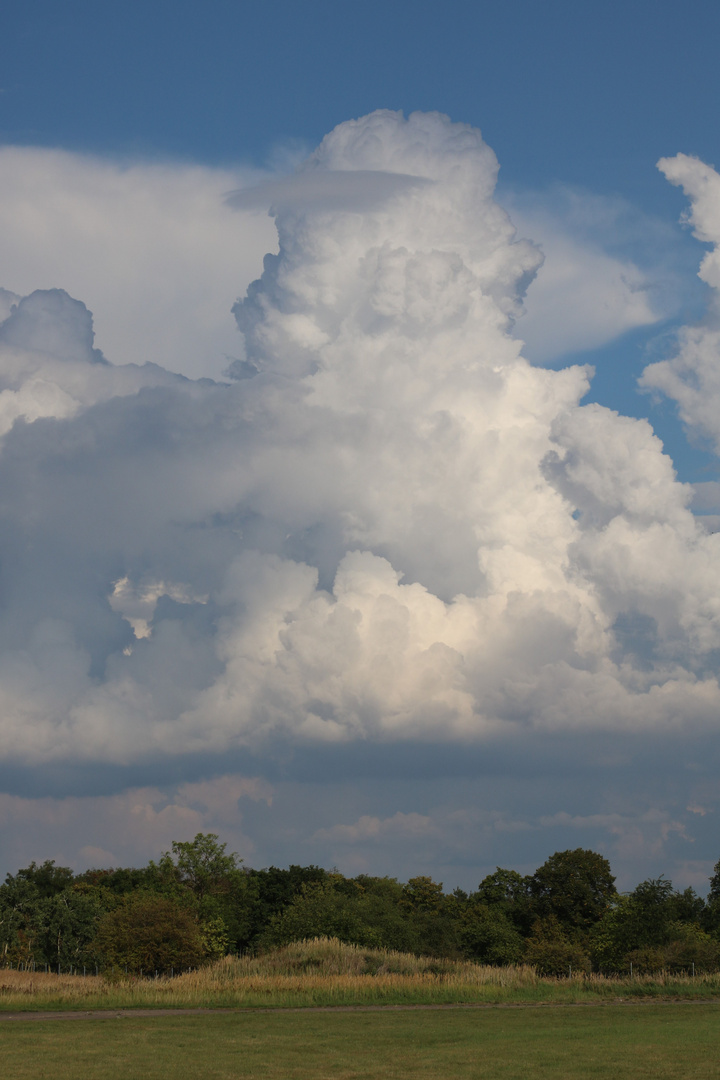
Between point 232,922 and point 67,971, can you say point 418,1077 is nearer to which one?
point 67,971

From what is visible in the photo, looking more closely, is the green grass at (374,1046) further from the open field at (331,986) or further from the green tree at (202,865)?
the green tree at (202,865)

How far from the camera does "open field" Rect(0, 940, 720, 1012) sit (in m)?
37.2

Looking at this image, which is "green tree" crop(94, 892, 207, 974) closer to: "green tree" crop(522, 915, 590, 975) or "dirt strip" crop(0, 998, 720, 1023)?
"dirt strip" crop(0, 998, 720, 1023)

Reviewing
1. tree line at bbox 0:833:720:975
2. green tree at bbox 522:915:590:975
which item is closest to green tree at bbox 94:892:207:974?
tree line at bbox 0:833:720:975

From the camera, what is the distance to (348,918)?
56.4 metres

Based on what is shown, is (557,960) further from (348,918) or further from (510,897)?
(510,897)

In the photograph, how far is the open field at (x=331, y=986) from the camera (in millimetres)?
37219

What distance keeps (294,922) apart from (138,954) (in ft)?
37.9

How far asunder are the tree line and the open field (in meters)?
4.47

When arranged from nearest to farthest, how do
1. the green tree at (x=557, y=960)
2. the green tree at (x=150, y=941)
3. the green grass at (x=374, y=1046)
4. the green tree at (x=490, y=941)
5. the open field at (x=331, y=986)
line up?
1. the green grass at (x=374, y=1046)
2. the open field at (x=331, y=986)
3. the green tree at (x=150, y=941)
4. the green tree at (x=557, y=960)
5. the green tree at (x=490, y=941)

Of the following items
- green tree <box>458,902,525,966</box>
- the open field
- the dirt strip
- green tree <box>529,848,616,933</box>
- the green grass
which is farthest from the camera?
green tree <box>529,848,616,933</box>

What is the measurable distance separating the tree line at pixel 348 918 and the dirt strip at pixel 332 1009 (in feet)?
36.2

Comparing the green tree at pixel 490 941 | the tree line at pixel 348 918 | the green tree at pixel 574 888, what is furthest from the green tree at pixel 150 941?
the green tree at pixel 574 888

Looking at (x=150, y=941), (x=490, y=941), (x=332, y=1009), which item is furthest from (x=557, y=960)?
(x=332, y=1009)
